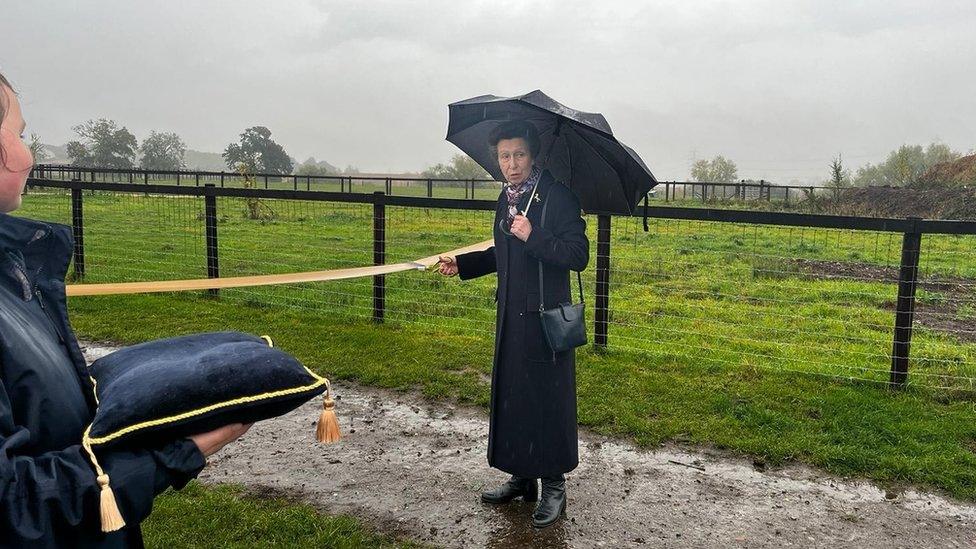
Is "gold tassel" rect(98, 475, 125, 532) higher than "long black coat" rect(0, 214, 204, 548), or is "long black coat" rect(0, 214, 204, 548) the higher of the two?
"long black coat" rect(0, 214, 204, 548)

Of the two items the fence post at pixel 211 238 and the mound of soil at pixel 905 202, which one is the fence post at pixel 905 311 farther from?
the mound of soil at pixel 905 202

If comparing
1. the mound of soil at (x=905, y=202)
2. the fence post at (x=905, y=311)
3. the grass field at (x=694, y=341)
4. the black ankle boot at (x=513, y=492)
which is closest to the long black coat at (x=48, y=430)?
the black ankle boot at (x=513, y=492)

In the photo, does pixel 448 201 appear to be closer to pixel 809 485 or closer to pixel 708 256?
pixel 809 485

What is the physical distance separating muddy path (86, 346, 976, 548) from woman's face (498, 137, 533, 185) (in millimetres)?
1784

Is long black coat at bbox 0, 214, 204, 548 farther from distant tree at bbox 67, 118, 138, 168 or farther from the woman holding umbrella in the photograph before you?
distant tree at bbox 67, 118, 138, 168

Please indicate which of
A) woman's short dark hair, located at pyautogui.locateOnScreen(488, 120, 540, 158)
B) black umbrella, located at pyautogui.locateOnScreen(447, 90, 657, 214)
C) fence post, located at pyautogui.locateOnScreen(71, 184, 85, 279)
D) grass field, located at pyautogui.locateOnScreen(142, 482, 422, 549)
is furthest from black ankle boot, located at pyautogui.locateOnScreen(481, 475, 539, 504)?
fence post, located at pyautogui.locateOnScreen(71, 184, 85, 279)

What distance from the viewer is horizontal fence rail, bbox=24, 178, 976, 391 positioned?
21.4 feet

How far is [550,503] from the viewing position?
12.6 feet

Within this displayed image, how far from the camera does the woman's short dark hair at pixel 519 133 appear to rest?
3633 millimetres

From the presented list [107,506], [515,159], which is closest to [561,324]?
[515,159]

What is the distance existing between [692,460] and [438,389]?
2115mm

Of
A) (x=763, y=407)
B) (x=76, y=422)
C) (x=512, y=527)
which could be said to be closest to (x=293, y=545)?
(x=512, y=527)

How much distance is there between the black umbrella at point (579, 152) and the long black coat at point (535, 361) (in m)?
0.19

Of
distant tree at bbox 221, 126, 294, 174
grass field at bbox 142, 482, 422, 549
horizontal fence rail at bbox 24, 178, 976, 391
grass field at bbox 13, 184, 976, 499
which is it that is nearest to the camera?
grass field at bbox 142, 482, 422, 549
